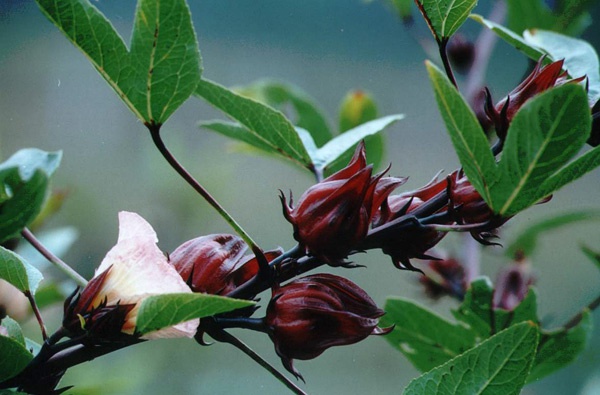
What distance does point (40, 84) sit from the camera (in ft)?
6.93

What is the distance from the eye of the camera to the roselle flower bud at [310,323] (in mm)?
305

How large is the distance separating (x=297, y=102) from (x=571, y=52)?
1.25ft

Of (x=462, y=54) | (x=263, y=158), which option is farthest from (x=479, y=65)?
(x=263, y=158)

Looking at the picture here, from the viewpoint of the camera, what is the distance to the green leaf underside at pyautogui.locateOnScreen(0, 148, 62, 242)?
1.34ft

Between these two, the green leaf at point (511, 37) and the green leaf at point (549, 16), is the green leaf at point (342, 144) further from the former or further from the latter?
the green leaf at point (549, 16)

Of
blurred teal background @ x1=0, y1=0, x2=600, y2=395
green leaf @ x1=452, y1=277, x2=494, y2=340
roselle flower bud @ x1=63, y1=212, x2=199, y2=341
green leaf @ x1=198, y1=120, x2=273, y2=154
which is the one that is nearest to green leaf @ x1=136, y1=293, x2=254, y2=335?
roselle flower bud @ x1=63, y1=212, x2=199, y2=341

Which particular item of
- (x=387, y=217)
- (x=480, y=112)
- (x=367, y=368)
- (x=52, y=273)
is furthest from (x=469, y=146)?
(x=367, y=368)

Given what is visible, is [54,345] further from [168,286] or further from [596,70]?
[596,70]

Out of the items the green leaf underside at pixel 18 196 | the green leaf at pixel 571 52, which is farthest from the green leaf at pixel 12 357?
the green leaf at pixel 571 52

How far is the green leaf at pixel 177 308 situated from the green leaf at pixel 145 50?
0.33ft

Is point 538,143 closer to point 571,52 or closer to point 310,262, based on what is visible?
point 310,262

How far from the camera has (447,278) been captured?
81 cm

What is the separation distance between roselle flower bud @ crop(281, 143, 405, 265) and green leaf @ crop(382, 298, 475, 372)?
272mm

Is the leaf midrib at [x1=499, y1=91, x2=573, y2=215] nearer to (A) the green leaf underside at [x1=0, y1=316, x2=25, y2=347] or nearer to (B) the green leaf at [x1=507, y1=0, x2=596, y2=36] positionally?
(A) the green leaf underside at [x1=0, y1=316, x2=25, y2=347]
